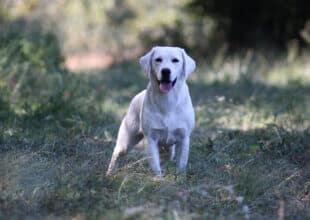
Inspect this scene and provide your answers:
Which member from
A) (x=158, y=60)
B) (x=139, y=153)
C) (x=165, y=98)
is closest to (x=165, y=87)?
(x=165, y=98)

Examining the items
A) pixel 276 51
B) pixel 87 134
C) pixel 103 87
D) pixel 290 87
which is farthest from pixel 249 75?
pixel 87 134

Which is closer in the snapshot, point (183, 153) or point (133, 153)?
point (183, 153)

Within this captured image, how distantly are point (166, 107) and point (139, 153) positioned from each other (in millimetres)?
994

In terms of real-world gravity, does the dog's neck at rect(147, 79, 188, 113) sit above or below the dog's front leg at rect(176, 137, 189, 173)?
above

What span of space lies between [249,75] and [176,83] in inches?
262

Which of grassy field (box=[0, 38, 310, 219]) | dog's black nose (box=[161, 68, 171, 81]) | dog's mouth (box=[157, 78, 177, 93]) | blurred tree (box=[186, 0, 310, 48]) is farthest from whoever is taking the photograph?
blurred tree (box=[186, 0, 310, 48])

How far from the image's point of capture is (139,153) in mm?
7207

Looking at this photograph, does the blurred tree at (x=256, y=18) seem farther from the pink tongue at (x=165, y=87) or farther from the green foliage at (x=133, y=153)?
the pink tongue at (x=165, y=87)

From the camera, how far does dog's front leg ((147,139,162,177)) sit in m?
6.10

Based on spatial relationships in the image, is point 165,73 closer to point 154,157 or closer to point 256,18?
point 154,157

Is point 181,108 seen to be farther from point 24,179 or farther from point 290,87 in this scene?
point 290,87

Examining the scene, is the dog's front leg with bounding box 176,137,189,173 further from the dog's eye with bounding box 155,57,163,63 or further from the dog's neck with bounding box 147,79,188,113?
the dog's eye with bounding box 155,57,163,63

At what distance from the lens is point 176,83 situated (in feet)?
21.0

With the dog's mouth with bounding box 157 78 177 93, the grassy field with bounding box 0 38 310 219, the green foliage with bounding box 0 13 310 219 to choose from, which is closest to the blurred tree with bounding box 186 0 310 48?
the green foliage with bounding box 0 13 310 219
